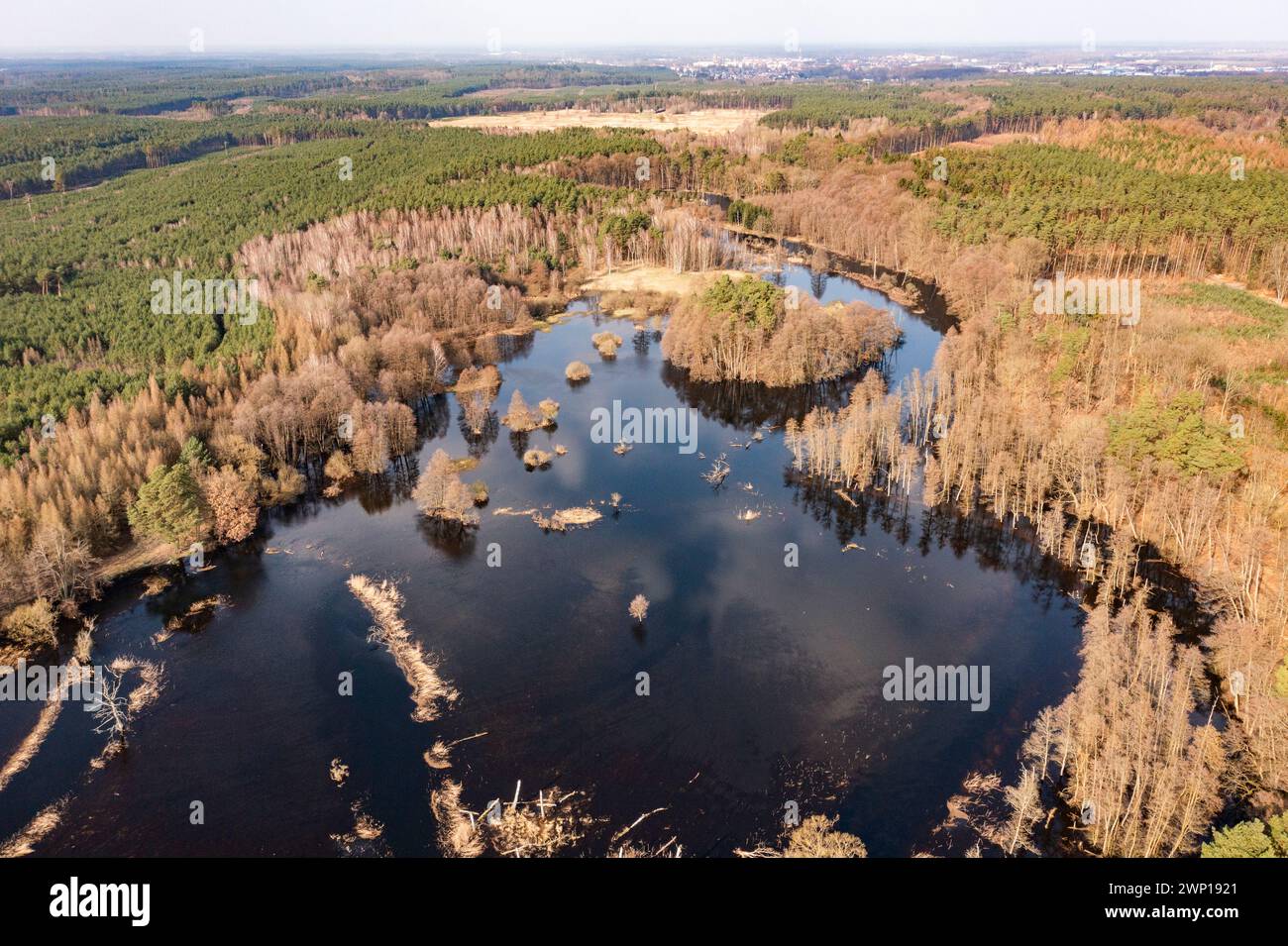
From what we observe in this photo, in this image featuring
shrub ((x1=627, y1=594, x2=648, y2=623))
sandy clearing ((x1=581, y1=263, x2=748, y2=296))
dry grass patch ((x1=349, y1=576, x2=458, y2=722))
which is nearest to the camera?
dry grass patch ((x1=349, y1=576, x2=458, y2=722))

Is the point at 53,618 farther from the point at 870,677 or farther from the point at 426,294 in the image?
the point at 426,294

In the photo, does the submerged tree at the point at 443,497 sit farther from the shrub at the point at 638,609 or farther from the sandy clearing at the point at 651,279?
the sandy clearing at the point at 651,279

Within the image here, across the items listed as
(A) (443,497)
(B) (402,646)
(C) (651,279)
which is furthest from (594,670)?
(C) (651,279)

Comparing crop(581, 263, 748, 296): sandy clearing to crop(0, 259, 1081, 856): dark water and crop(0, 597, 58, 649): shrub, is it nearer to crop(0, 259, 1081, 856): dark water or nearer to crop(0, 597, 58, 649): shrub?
crop(0, 259, 1081, 856): dark water

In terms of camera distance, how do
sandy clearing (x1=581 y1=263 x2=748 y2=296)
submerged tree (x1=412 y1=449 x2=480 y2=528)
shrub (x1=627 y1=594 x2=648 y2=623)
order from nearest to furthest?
1. shrub (x1=627 y1=594 x2=648 y2=623)
2. submerged tree (x1=412 y1=449 x2=480 y2=528)
3. sandy clearing (x1=581 y1=263 x2=748 y2=296)

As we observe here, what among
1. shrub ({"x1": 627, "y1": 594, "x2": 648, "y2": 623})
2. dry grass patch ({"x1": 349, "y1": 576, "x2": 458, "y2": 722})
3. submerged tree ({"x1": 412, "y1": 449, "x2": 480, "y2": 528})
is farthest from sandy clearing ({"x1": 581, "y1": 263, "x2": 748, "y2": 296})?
dry grass patch ({"x1": 349, "y1": 576, "x2": 458, "y2": 722})

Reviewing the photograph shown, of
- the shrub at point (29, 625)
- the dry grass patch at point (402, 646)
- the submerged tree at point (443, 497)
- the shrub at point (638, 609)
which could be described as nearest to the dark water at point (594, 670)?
the shrub at point (638, 609)

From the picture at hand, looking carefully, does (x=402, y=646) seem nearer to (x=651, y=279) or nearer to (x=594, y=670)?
(x=594, y=670)
